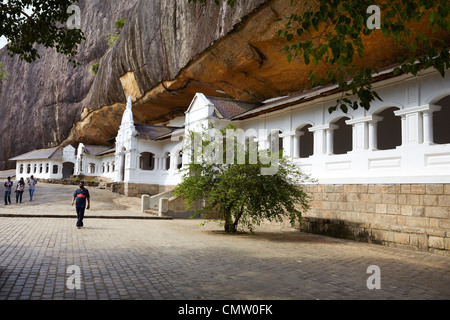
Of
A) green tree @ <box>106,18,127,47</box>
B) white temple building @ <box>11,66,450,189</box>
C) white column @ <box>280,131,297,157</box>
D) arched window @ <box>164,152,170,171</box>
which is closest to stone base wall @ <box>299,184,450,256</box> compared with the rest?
white temple building @ <box>11,66,450,189</box>

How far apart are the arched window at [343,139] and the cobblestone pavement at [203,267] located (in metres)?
7.03

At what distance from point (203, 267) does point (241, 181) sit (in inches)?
205

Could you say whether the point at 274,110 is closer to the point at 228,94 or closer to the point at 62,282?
the point at 228,94

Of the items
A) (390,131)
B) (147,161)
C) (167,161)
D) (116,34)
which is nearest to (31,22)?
(390,131)

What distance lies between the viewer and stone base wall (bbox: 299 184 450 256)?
10.1 m

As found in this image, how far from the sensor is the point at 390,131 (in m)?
16.5

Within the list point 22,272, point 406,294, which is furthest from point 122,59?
point 406,294

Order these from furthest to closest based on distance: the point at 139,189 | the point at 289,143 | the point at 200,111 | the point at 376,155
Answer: the point at 139,189 < the point at 200,111 < the point at 289,143 < the point at 376,155

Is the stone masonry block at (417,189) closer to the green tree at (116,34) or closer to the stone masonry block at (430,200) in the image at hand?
the stone masonry block at (430,200)

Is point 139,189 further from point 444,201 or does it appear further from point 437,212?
point 444,201

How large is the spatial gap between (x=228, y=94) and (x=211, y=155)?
1348cm

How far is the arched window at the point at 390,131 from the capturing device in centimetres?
1630

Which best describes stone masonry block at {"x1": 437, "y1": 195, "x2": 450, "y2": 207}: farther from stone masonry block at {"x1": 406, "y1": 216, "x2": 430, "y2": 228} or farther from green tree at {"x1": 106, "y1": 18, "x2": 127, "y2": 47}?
green tree at {"x1": 106, "y1": 18, "x2": 127, "y2": 47}

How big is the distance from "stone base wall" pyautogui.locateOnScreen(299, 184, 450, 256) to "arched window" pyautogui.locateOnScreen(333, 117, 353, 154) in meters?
4.24
